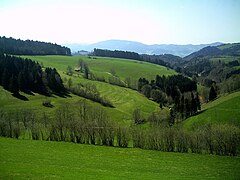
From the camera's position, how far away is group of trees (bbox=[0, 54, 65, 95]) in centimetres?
12443

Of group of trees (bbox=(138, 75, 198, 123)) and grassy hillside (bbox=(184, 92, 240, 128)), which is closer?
grassy hillside (bbox=(184, 92, 240, 128))

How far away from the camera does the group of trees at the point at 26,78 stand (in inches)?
4899

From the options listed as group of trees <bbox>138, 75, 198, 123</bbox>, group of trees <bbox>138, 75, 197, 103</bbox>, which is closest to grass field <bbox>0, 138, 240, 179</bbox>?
group of trees <bbox>138, 75, 198, 123</bbox>

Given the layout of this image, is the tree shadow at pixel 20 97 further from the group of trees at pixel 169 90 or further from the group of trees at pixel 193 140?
the group of trees at pixel 169 90

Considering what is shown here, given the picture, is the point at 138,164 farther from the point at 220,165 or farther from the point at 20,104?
the point at 20,104

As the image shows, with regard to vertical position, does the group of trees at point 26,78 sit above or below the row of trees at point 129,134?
above

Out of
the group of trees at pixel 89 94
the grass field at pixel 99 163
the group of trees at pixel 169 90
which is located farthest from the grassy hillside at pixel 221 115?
the group of trees at pixel 89 94

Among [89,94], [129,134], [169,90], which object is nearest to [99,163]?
[129,134]

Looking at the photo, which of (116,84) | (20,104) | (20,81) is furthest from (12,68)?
(116,84)

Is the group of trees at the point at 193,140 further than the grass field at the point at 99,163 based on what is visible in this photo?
Yes

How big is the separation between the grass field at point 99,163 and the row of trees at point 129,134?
3.39 meters

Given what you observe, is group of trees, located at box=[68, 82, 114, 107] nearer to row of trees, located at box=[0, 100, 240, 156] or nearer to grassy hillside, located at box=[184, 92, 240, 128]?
grassy hillside, located at box=[184, 92, 240, 128]

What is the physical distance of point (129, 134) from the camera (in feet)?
236

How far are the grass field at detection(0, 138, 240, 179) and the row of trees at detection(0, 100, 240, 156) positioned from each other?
3.39 meters
